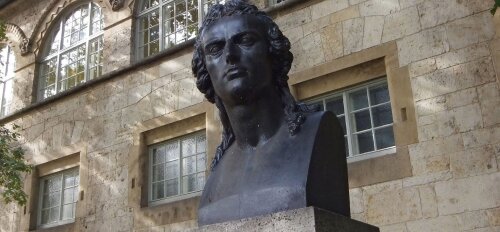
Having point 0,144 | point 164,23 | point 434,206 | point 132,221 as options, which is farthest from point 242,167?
point 164,23

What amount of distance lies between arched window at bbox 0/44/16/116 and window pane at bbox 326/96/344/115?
335 inches

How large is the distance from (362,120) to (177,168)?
341 cm

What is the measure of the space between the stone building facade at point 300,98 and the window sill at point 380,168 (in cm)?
1

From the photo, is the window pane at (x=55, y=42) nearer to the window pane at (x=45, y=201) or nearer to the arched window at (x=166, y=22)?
the arched window at (x=166, y=22)

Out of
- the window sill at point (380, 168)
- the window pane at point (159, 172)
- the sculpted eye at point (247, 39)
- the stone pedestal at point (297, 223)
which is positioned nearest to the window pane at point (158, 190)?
the window pane at point (159, 172)

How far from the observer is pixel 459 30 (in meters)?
6.86

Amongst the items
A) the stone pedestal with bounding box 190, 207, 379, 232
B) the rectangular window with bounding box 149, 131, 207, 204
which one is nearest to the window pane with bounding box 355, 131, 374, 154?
the rectangular window with bounding box 149, 131, 207, 204

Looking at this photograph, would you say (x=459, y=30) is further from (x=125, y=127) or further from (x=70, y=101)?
(x=70, y=101)

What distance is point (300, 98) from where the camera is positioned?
8312 millimetres

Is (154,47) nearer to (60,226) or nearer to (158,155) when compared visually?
(158,155)

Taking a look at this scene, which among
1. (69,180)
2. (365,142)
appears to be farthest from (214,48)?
(69,180)

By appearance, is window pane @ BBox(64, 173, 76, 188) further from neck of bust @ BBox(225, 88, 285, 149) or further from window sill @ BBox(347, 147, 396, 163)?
neck of bust @ BBox(225, 88, 285, 149)

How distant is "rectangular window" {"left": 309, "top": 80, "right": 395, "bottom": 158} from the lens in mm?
7398

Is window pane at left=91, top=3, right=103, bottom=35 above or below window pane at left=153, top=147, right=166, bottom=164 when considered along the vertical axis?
above
